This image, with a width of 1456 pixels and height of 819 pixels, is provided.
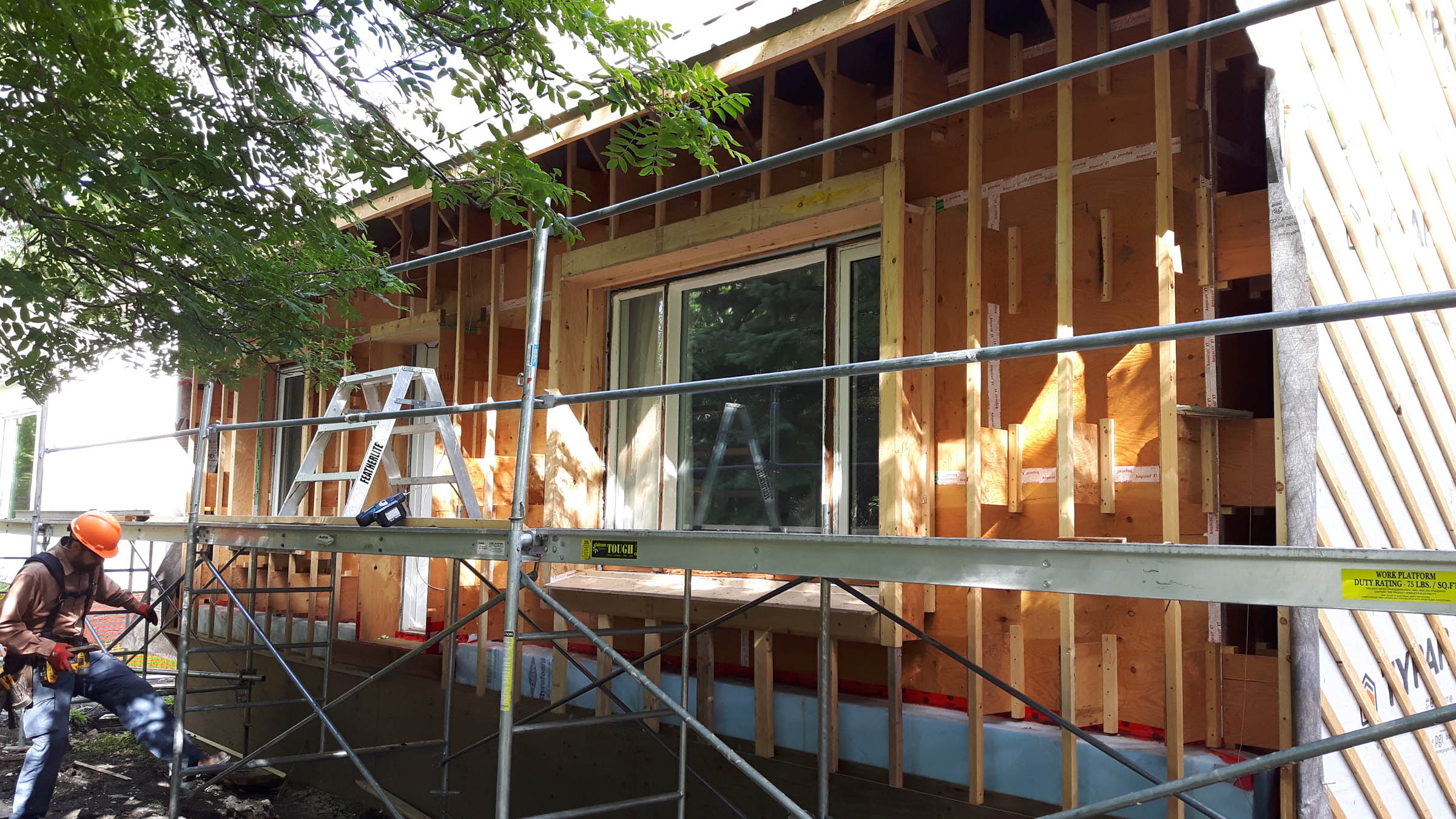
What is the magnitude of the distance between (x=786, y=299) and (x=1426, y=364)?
11.4ft

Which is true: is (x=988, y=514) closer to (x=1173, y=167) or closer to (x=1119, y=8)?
(x=1173, y=167)

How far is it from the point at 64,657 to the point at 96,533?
3.10 feet

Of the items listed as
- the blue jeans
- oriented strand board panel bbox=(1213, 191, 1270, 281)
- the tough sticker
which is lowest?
the blue jeans

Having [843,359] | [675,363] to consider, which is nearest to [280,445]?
[675,363]

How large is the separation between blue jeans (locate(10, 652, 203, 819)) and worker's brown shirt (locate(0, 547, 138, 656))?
237 millimetres

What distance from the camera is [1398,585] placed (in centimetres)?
261

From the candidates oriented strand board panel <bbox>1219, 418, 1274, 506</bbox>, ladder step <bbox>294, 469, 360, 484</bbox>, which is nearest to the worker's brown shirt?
ladder step <bbox>294, 469, 360, 484</bbox>

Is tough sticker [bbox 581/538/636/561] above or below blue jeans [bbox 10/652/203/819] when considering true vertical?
above

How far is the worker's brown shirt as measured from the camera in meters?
7.10

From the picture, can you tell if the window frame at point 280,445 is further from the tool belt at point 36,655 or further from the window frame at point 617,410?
the window frame at point 617,410

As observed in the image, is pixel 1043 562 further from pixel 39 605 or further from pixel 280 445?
pixel 280 445

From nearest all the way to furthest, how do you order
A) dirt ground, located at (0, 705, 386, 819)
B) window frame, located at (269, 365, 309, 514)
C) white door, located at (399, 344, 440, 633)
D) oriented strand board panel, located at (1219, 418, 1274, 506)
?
oriented strand board panel, located at (1219, 418, 1274, 506) < dirt ground, located at (0, 705, 386, 819) < white door, located at (399, 344, 440, 633) < window frame, located at (269, 365, 309, 514)

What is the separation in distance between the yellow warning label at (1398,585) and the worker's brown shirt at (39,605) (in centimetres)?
749

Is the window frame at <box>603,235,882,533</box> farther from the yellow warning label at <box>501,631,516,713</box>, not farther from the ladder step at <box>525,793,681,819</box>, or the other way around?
the yellow warning label at <box>501,631,516,713</box>
